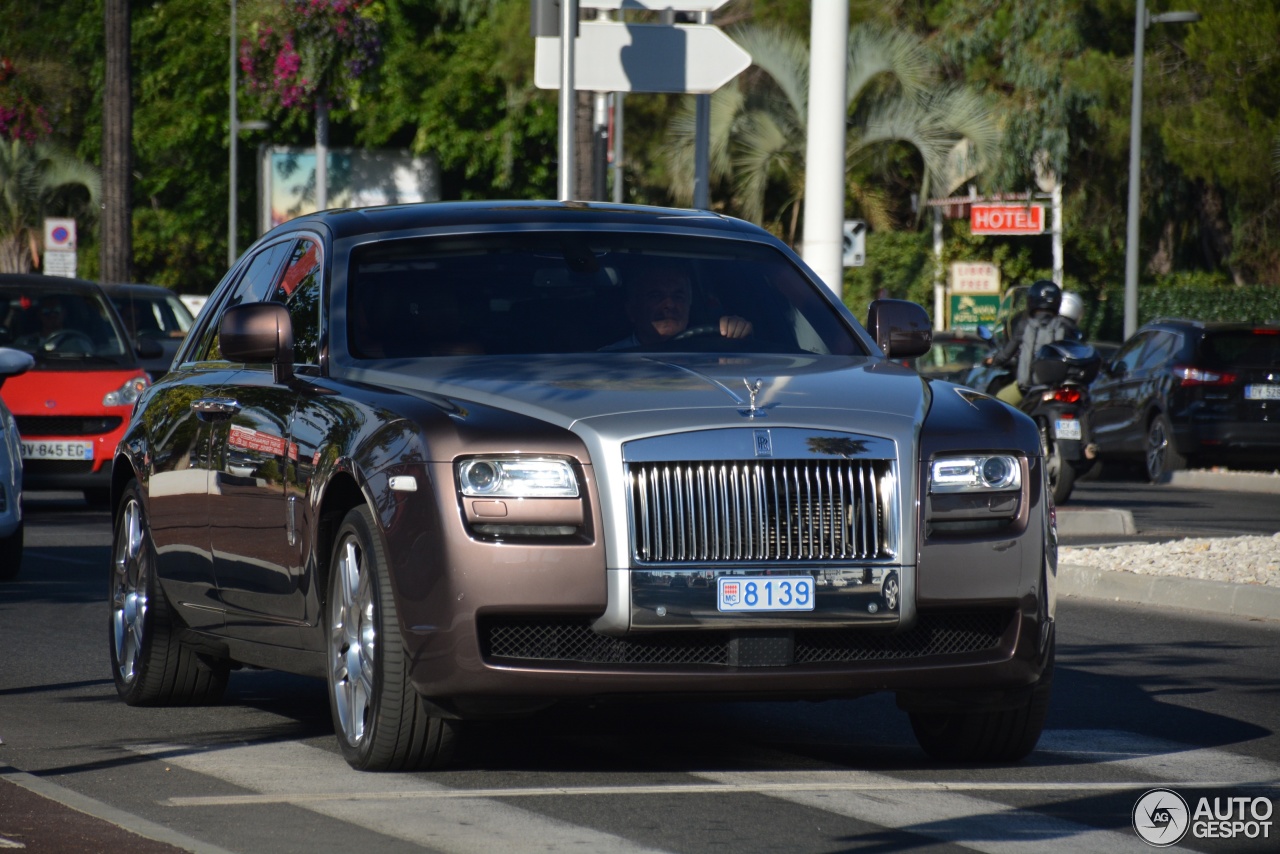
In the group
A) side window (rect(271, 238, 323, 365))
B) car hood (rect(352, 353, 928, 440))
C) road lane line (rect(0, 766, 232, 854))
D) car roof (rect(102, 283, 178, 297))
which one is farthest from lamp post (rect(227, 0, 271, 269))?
road lane line (rect(0, 766, 232, 854))

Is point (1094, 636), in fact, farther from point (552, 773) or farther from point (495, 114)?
point (495, 114)

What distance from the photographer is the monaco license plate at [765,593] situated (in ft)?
20.4

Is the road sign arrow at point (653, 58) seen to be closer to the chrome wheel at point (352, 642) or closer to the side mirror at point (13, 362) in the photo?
the side mirror at point (13, 362)

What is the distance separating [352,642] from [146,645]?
1.82m

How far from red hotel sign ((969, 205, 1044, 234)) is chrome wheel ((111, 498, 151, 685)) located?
121 ft

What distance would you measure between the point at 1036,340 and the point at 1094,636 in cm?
844

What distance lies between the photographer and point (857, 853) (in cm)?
554

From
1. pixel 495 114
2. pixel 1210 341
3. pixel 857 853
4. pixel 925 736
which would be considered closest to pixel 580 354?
pixel 925 736

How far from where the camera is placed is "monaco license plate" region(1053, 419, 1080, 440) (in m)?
18.3

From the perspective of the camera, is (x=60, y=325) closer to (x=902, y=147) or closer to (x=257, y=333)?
(x=257, y=333)

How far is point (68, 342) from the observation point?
736 inches

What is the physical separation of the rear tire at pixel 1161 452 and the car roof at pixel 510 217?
56.0ft

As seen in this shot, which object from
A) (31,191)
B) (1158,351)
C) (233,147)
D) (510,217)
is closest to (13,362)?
(510,217)

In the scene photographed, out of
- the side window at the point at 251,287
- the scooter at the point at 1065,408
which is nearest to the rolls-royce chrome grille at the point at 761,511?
the side window at the point at 251,287
